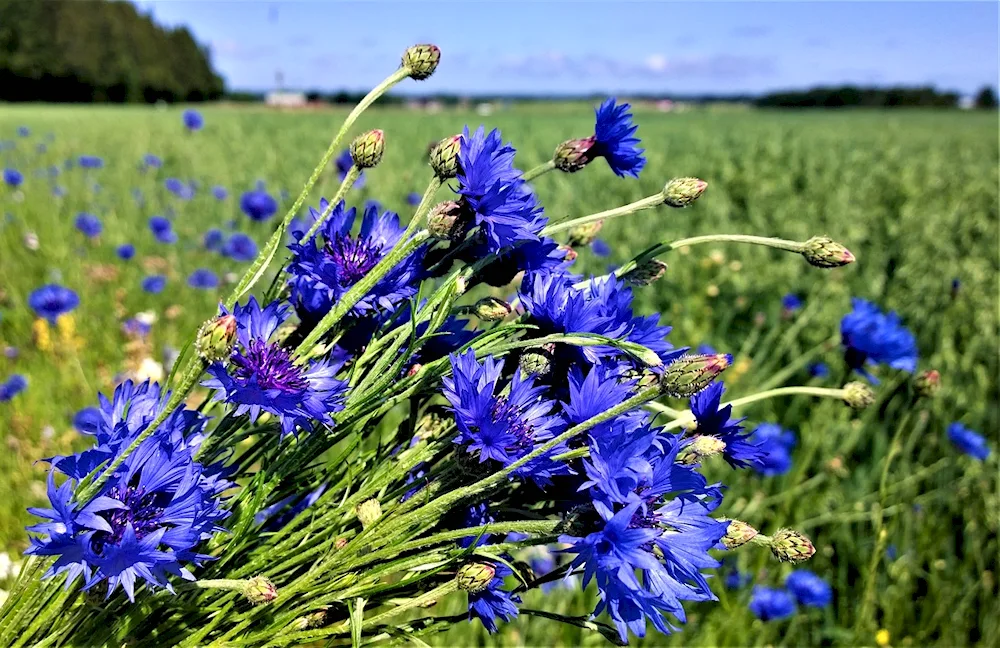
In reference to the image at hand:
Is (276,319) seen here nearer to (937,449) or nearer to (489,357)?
(489,357)

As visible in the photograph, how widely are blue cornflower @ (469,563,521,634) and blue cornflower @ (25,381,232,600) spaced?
0.22m

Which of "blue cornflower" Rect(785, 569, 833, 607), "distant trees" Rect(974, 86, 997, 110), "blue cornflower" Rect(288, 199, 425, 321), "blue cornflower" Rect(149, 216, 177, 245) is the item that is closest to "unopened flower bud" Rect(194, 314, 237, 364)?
"blue cornflower" Rect(288, 199, 425, 321)

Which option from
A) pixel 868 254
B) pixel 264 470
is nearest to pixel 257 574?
pixel 264 470

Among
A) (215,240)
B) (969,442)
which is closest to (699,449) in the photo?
(969,442)

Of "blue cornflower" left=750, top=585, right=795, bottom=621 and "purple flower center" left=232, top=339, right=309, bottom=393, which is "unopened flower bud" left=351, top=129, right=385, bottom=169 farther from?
"blue cornflower" left=750, top=585, right=795, bottom=621

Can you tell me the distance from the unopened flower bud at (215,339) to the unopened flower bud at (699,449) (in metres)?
0.36

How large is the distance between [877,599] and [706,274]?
164 cm

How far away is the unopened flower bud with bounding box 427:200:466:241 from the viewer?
57cm

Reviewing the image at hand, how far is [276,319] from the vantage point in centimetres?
60

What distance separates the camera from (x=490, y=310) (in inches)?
23.4

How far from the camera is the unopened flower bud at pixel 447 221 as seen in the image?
0.57m

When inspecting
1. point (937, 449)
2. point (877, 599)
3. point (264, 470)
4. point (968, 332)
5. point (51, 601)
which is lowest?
point (877, 599)

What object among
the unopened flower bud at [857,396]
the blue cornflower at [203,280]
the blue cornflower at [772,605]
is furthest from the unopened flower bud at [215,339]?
the blue cornflower at [203,280]

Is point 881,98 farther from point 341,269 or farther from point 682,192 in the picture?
point 341,269
